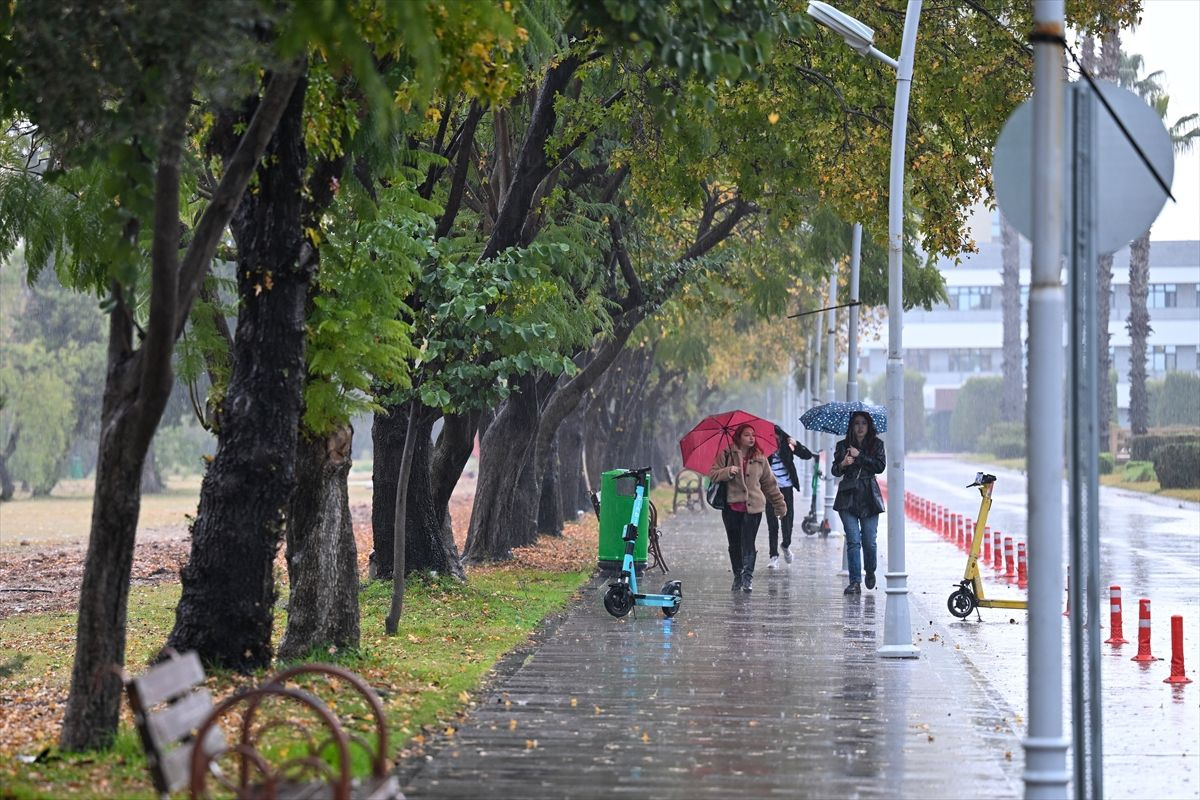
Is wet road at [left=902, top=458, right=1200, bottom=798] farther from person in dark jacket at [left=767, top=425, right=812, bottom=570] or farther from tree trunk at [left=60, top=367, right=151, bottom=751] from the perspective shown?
tree trunk at [left=60, top=367, right=151, bottom=751]

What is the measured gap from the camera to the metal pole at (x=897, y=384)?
14.7 m

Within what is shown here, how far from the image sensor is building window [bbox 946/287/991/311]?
409 feet

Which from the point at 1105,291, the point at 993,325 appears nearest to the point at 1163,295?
the point at 993,325

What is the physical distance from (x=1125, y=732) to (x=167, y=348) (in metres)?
6.26

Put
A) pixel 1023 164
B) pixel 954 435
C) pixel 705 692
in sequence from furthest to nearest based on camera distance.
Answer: pixel 954 435 → pixel 705 692 → pixel 1023 164

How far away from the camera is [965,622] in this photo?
17.9 metres

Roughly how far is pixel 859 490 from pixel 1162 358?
9741cm

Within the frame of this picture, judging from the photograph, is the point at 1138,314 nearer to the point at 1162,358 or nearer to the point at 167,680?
the point at 167,680

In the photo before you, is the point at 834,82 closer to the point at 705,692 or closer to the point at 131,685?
the point at 705,692

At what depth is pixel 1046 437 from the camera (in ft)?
24.7

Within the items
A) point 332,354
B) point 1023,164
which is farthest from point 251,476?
point 1023,164

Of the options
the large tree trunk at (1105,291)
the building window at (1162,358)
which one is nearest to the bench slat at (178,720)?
the large tree trunk at (1105,291)

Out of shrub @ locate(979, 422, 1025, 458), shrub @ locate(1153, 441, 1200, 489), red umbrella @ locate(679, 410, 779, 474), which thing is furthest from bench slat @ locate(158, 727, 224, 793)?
shrub @ locate(979, 422, 1025, 458)

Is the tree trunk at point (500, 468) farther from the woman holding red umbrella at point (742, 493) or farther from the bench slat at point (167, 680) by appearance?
the bench slat at point (167, 680)
